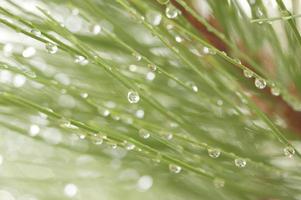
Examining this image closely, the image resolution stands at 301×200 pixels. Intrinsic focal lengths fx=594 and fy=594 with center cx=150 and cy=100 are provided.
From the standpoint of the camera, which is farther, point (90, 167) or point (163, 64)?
point (90, 167)

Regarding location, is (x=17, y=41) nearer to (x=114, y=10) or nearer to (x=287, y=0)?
(x=114, y=10)

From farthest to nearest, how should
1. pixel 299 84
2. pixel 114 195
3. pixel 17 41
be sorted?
1. pixel 114 195
2. pixel 17 41
3. pixel 299 84

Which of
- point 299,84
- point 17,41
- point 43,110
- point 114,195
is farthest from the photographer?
point 114,195

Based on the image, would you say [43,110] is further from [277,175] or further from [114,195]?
[114,195]

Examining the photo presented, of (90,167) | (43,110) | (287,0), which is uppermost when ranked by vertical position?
(287,0)

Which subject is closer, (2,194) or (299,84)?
(299,84)

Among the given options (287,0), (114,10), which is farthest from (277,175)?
(287,0)

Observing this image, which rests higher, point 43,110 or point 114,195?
point 114,195

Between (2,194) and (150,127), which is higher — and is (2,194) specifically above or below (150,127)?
above

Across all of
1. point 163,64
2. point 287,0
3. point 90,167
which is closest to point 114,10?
point 163,64
